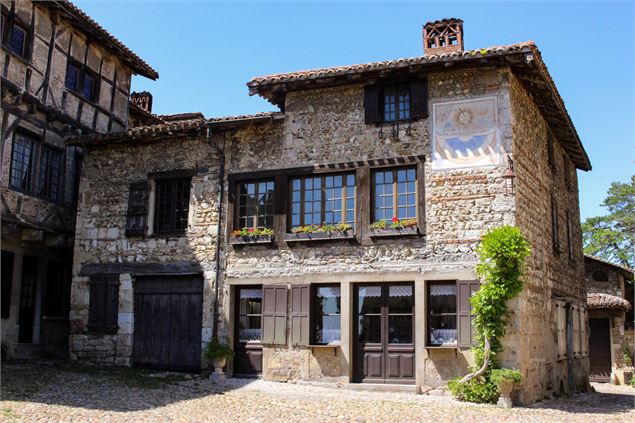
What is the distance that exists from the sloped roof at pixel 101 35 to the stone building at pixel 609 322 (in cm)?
1524

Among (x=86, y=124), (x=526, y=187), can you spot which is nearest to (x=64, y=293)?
(x=86, y=124)

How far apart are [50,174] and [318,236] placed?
7.44 m

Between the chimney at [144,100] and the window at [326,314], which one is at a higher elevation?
the chimney at [144,100]

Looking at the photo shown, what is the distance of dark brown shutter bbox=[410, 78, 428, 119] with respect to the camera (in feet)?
41.0

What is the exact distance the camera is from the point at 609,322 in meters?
20.7

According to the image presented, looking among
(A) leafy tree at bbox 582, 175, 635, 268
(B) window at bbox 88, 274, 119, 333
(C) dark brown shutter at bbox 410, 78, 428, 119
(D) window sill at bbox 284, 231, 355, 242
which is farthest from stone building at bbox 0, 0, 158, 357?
(A) leafy tree at bbox 582, 175, 635, 268

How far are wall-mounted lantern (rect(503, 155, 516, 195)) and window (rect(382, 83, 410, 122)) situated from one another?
7.33ft

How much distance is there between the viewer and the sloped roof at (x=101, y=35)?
50.6 ft

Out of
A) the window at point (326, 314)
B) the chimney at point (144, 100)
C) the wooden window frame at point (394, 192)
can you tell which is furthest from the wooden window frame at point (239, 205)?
the chimney at point (144, 100)

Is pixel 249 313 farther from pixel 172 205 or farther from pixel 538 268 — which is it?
pixel 538 268

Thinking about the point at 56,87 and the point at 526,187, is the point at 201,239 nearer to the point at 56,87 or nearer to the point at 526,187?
the point at 56,87

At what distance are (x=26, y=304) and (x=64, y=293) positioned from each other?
4.15 ft

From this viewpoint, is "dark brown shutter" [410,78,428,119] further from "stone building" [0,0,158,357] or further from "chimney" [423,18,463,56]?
"stone building" [0,0,158,357]

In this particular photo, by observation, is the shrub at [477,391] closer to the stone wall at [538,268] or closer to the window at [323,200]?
the stone wall at [538,268]
